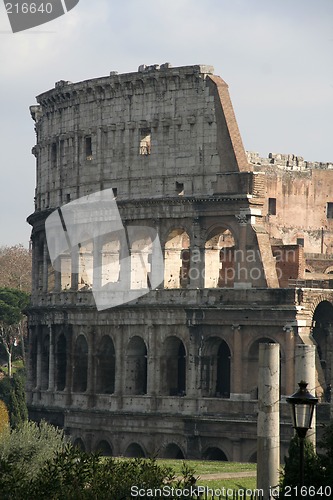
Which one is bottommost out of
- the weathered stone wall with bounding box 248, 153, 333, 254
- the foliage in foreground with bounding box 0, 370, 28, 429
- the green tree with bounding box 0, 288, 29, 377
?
the foliage in foreground with bounding box 0, 370, 28, 429

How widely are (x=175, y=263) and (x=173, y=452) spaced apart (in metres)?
7.01

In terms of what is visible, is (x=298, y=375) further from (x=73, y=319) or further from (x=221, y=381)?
(x=73, y=319)

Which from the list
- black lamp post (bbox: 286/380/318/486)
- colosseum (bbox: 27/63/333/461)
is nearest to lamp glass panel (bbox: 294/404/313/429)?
black lamp post (bbox: 286/380/318/486)

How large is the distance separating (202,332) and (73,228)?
8525 mm

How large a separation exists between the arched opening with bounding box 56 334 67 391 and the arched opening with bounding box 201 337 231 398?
8.36 meters

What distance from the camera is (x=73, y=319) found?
62.6 meters

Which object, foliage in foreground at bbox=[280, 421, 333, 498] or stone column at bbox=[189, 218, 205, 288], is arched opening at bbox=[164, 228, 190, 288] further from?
foliage in foreground at bbox=[280, 421, 333, 498]

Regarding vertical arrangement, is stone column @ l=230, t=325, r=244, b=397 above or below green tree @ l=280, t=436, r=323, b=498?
above

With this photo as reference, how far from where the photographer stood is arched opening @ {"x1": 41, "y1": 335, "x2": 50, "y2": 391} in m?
65.5

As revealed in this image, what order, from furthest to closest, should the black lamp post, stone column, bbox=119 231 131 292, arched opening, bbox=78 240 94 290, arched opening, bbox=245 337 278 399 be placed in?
arched opening, bbox=78 240 94 290
stone column, bbox=119 231 131 292
arched opening, bbox=245 337 278 399
the black lamp post

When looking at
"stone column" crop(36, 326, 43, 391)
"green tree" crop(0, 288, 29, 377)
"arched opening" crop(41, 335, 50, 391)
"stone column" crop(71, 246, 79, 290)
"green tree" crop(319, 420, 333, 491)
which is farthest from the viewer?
"green tree" crop(0, 288, 29, 377)

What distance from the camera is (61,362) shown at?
64062 millimetres

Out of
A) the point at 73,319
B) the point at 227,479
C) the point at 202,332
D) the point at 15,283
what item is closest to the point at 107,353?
the point at 73,319

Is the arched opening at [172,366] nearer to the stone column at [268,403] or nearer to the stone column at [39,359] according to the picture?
the stone column at [39,359]
